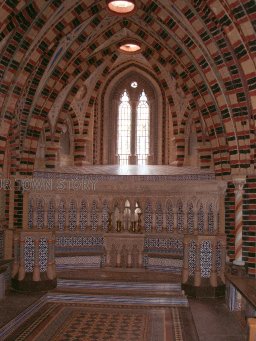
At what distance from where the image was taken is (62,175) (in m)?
13.2

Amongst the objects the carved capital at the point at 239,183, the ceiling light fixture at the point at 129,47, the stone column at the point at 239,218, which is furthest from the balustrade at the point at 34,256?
the ceiling light fixture at the point at 129,47

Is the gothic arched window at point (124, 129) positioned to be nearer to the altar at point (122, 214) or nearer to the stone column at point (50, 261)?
the altar at point (122, 214)

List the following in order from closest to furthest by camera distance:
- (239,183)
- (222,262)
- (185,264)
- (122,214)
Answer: (239,183) → (222,262) → (185,264) → (122,214)

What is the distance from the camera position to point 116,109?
57.5ft

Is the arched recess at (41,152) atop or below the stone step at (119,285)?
atop

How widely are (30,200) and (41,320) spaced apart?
15.9ft

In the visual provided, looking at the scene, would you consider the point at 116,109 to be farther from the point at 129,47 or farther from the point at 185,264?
the point at 185,264

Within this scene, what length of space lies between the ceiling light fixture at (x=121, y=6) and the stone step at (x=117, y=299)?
5999mm

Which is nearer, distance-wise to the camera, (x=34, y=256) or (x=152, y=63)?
(x=34, y=256)

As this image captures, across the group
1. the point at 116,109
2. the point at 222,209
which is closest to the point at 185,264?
the point at 222,209

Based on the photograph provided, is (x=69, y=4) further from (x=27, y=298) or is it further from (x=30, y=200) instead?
(x=27, y=298)

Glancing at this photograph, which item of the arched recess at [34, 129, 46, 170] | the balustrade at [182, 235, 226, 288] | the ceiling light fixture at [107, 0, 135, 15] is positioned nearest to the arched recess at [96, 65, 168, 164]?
the arched recess at [34, 129, 46, 170]

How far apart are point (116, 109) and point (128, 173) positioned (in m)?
4.25

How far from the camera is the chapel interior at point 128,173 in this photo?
8.34 m
